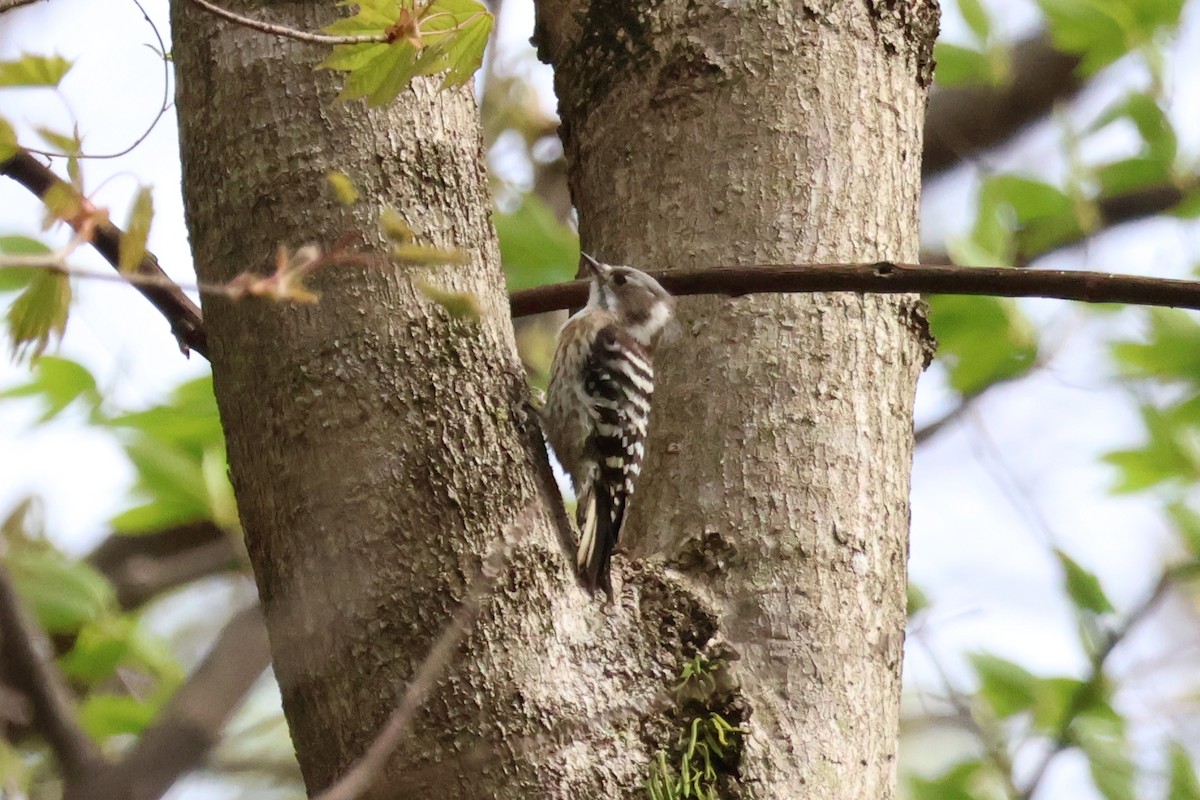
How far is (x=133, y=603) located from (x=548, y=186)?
319 centimetres

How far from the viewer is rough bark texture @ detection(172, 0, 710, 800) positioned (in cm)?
243

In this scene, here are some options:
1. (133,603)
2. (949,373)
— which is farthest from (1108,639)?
(133,603)

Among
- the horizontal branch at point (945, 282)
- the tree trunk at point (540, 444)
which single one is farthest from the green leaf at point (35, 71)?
the horizontal branch at point (945, 282)

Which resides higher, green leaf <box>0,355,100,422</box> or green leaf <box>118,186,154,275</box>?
green leaf <box>0,355,100,422</box>

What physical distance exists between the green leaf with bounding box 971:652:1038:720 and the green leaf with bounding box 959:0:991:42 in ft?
7.77

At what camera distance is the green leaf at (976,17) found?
5047 millimetres

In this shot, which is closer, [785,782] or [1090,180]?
[785,782]

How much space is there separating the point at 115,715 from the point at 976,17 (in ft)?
12.9

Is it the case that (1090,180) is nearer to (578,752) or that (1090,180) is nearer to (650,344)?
(650,344)

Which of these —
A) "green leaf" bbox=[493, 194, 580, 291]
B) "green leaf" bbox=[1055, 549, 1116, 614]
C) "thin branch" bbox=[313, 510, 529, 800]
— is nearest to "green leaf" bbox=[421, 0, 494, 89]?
"thin branch" bbox=[313, 510, 529, 800]

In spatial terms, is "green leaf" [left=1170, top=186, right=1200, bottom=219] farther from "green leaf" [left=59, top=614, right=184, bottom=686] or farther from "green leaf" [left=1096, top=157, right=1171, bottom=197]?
"green leaf" [left=59, top=614, right=184, bottom=686]

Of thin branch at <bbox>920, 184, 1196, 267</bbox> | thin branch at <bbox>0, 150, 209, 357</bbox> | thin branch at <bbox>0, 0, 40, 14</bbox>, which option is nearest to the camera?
thin branch at <bbox>0, 0, 40, 14</bbox>

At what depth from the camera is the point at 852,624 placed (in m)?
3.02

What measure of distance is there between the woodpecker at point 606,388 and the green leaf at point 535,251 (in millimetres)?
177
